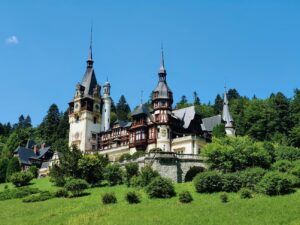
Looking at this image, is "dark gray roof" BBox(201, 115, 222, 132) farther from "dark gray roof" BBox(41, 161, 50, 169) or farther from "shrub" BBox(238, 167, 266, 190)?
"dark gray roof" BBox(41, 161, 50, 169)

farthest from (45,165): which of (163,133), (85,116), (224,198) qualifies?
(224,198)

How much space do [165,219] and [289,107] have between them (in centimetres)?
5347

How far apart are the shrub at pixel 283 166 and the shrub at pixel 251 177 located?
4128 millimetres

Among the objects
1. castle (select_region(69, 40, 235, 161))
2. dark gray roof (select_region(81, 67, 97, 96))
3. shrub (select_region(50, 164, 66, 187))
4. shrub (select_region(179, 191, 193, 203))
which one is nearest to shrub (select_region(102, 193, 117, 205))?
shrub (select_region(179, 191, 193, 203))

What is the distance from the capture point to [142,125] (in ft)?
255

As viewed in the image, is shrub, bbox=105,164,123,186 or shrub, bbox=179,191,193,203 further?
shrub, bbox=105,164,123,186

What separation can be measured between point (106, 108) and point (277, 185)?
52.6 metres

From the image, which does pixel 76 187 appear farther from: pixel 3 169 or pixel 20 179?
pixel 3 169

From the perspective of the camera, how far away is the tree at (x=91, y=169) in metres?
61.2

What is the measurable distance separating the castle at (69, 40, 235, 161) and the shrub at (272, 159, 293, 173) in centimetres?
1620

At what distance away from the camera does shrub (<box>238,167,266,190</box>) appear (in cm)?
4984

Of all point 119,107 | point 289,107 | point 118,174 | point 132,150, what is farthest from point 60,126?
point 118,174

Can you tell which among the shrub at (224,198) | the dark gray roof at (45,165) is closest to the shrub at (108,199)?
the shrub at (224,198)

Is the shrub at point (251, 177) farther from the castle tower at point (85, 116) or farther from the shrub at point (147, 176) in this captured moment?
the castle tower at point (85, 116)
